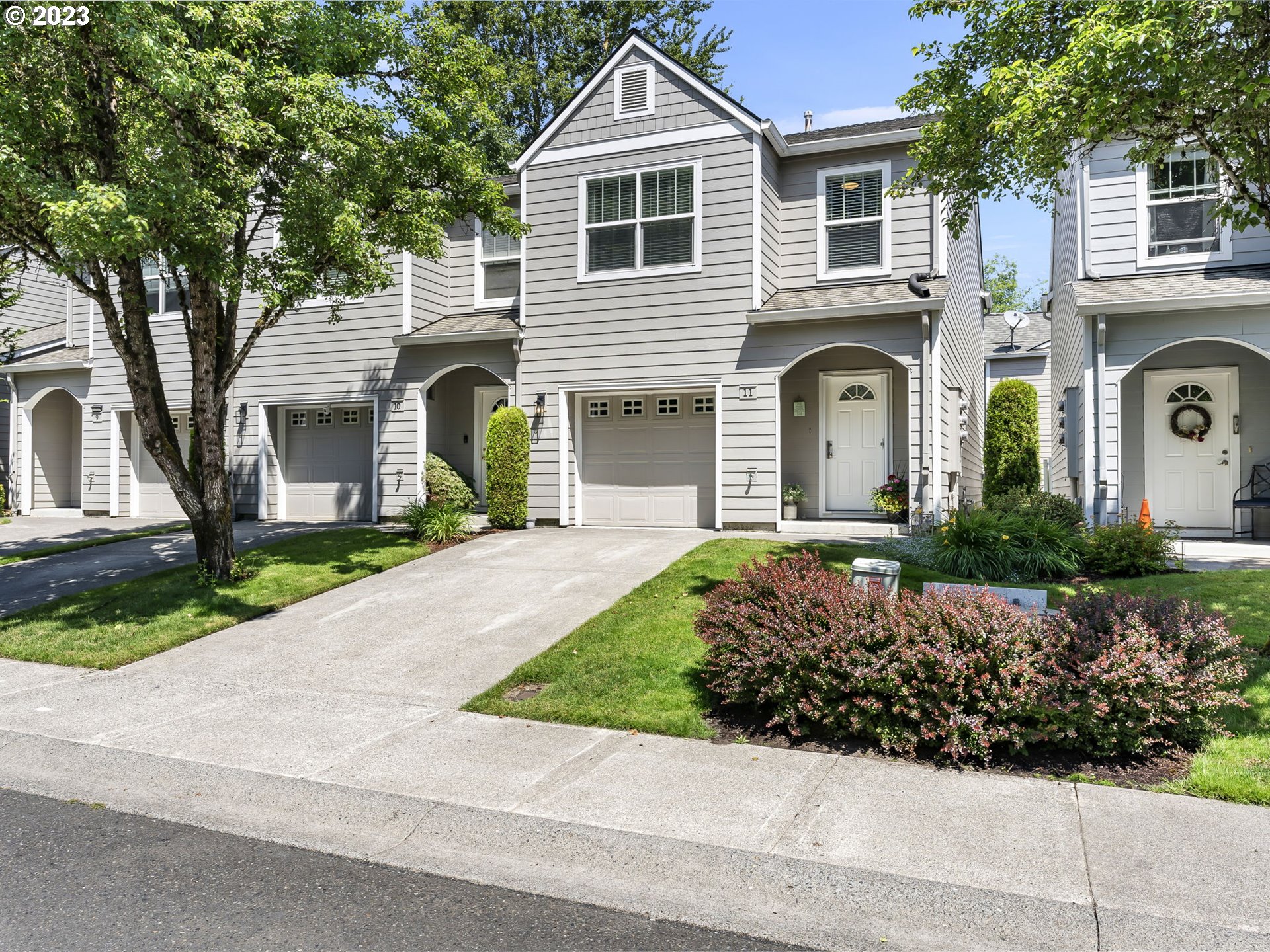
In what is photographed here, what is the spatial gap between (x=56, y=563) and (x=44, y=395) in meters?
8.83

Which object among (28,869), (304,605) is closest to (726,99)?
(304,605)

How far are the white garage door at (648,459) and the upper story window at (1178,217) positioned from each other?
21.7 ft

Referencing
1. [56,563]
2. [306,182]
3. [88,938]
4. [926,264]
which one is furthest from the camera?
[926,264]

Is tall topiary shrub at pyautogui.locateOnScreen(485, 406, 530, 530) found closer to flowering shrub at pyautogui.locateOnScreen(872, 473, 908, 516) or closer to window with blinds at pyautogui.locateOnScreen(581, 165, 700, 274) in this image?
window with blinds at pyautogui.locateOnScreen(581, 165, 700, 274)

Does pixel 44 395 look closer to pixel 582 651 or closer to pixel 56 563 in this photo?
pixel 56 563

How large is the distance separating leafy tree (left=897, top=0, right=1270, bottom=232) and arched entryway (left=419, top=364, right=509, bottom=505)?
31.6 ft

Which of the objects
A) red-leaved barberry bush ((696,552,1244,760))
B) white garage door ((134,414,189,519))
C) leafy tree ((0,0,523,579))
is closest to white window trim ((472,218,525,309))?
leafy tree ((0,0,523,579))

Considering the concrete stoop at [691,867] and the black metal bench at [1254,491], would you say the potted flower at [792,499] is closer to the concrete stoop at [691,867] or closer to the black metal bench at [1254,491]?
the black metal bench at [1254,491]

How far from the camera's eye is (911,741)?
197 inches

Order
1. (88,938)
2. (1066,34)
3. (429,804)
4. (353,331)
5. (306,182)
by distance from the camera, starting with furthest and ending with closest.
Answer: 1. (353,331)
2. (306,182)
3. (1066,34)
4. (429,804)
5. (88,938)

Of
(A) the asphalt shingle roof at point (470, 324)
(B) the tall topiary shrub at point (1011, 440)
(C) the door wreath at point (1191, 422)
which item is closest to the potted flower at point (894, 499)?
(B) the tall topiary shrub at point (1011, 440)

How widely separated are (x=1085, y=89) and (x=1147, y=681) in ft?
13.2

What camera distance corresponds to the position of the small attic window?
13.7m

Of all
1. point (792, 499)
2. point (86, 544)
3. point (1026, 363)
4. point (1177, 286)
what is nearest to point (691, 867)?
point (792, 499)
